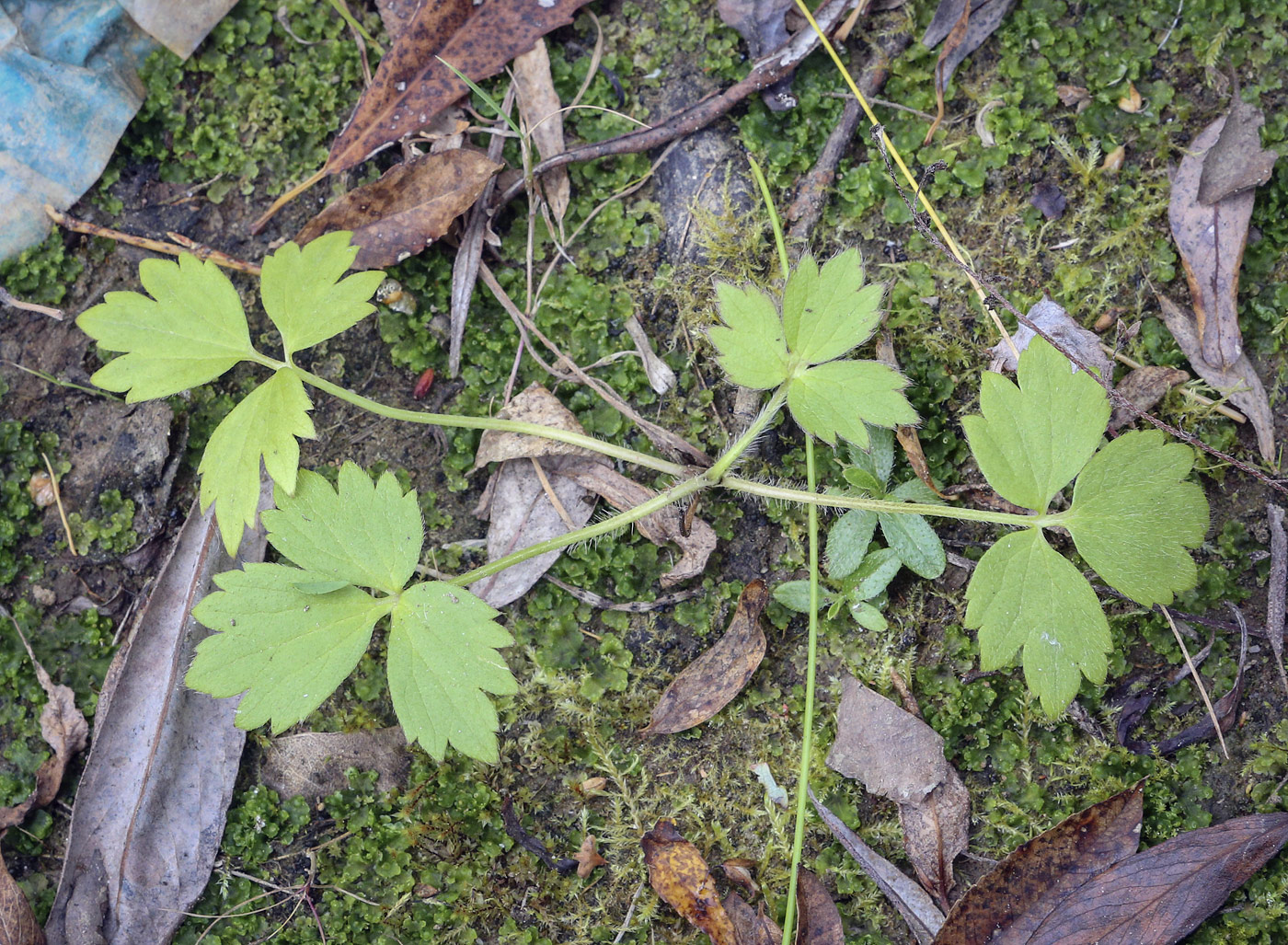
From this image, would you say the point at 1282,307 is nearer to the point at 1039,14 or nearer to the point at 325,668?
the point at 1039,14

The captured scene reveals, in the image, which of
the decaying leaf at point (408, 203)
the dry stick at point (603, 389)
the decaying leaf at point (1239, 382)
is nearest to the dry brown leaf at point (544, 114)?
the decaying leaf at point (408, 203)

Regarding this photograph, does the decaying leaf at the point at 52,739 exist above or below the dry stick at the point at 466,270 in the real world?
below

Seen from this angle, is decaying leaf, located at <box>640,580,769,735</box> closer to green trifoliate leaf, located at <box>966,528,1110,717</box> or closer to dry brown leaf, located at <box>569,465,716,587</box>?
dry brown leaf, located at <box>569,465,716,587</box>

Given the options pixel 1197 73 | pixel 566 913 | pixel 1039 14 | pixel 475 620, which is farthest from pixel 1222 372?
pixel 566 913

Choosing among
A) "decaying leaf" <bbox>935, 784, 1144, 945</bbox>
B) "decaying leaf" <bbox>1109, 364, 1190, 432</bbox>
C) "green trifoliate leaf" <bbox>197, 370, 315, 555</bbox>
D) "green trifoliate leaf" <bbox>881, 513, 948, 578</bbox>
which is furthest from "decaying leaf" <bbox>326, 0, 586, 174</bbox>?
"decaying leaf" <bbox>935, 784, 1144, 945</bbox>

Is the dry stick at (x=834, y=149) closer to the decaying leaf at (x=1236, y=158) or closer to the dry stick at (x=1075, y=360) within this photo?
the dry stick at (x=1075, y=360)

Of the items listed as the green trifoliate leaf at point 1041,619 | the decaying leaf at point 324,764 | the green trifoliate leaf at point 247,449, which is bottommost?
the green trifoliate leaf at point 1041,619

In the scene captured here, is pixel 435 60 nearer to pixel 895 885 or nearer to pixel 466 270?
pixel 466 270
